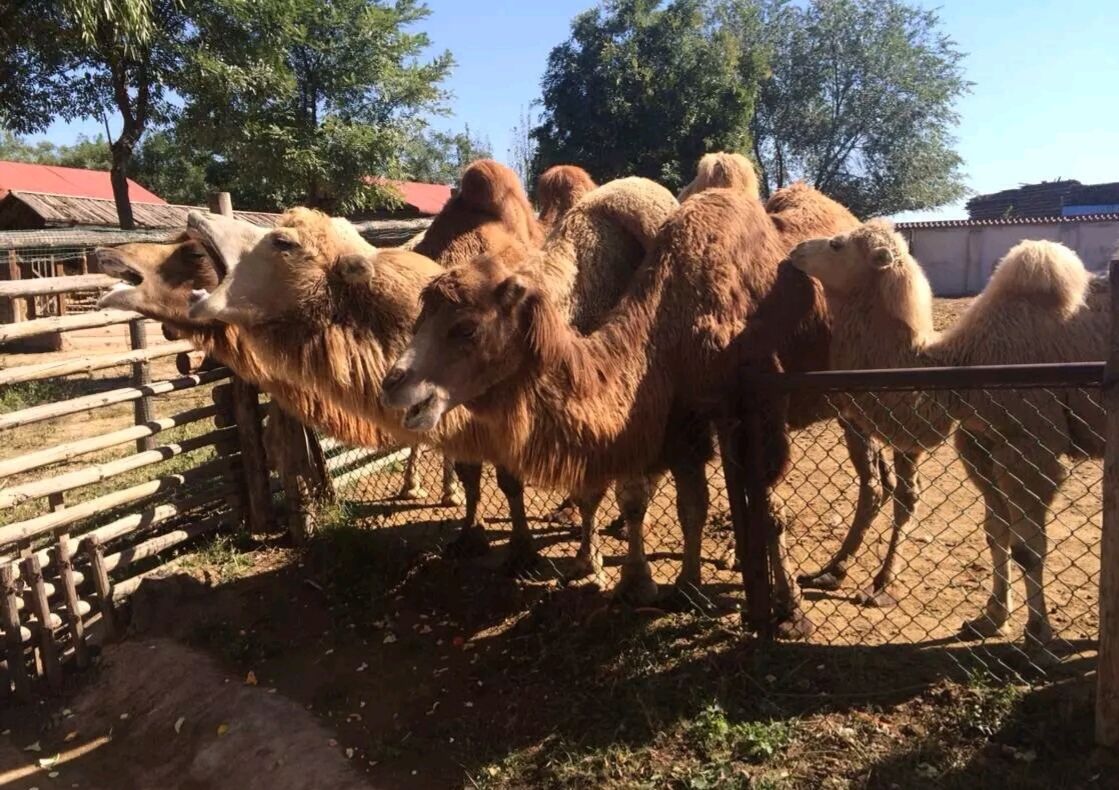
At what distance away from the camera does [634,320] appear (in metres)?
3.98

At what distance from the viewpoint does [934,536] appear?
16.9 ft

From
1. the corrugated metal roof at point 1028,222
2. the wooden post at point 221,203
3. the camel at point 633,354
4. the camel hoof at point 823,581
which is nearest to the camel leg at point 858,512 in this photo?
the camel hoof at point 823,581

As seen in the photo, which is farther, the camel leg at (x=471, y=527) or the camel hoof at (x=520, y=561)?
the camel leg at (x=471, y=527)

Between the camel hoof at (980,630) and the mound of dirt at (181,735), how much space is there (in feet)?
9.25

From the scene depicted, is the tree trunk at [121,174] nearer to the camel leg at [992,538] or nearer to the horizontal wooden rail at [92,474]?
the horizontal wooden rail at [92,474]

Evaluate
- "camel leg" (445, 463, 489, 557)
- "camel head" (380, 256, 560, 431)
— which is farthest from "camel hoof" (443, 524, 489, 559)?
Result: "camel head" (380, 256, 560, 431)

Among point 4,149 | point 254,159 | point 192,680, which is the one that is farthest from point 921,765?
point 4,149

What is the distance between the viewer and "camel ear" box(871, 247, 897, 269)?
4.04 metres

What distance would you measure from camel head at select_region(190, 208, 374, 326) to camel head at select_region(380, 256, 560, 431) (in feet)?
3.37

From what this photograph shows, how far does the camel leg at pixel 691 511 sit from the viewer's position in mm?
4199

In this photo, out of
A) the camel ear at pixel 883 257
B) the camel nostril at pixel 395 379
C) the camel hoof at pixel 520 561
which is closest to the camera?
the camel nostril at pixel 395 379

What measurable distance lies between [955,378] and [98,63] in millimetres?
13790

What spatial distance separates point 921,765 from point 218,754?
10.2 ft

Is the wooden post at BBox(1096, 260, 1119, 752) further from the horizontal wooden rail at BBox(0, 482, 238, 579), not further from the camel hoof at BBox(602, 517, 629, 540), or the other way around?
the horizontal wooden rail at BBox(0, 482, 238, 579)
